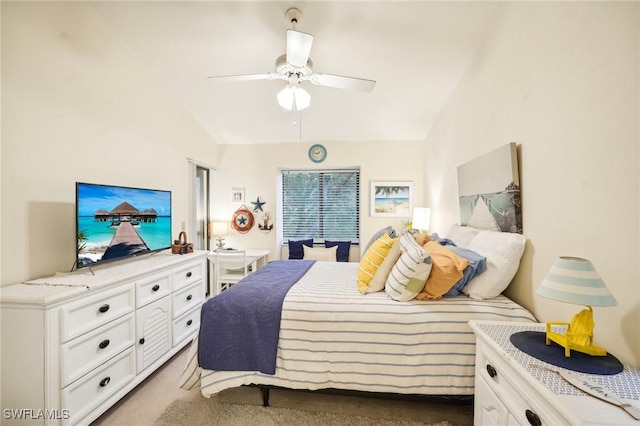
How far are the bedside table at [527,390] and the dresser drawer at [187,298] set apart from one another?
7.60ft

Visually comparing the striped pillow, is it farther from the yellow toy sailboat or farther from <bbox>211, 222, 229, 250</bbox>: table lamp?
<bbox>211, 222, 229, 250</bbox>: table lamp

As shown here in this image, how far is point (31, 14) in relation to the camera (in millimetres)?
1736

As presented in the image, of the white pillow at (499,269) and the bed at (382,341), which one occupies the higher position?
the white pillow at (499,269)

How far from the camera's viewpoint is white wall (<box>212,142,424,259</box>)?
4211mm

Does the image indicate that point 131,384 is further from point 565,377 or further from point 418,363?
point 565,377

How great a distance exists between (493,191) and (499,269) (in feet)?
2.08

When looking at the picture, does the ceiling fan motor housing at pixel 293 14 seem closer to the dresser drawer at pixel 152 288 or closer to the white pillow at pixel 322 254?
the dresser drawer at pixel 152 288

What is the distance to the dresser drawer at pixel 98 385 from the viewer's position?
1487 mm

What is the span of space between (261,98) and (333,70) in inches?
39.8

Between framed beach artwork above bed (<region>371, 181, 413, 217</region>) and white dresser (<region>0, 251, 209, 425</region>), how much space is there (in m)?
3.04

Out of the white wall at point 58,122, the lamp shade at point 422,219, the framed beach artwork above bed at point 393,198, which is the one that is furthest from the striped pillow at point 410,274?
the framed beach artwork above bed at point 393,198

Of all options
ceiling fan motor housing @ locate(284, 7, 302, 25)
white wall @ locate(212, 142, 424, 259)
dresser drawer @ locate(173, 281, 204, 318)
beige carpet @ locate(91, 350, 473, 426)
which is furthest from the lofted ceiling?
beige carpet @ locate(91, 350, 473, 426)

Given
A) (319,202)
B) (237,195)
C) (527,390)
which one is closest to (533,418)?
(527,390)

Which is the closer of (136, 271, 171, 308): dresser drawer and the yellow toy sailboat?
the yellow toy sailboat
